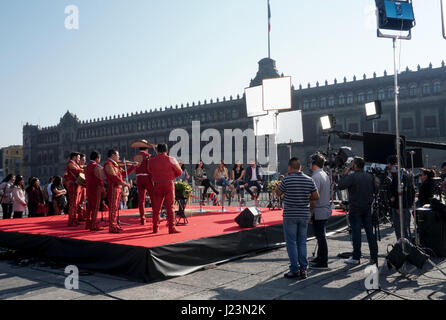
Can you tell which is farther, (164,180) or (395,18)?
(164,180)

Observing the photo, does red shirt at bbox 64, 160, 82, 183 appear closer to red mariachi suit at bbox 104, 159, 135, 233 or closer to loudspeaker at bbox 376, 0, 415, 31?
red mariachi suit at bbox 104, 159, 135, 233

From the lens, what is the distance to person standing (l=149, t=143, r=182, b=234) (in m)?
6.80

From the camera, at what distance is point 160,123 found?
Answer: 6800cm

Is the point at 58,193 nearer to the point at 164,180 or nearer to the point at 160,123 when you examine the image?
the point at 164,180

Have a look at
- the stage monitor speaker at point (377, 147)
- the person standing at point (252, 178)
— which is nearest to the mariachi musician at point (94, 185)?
the stage monitor speaker at point (377, 147)

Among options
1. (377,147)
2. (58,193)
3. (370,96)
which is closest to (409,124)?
(370,96)

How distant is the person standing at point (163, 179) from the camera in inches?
268

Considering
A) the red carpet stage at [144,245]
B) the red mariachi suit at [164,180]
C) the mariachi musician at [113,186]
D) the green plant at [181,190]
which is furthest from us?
the green plant at [181,190]

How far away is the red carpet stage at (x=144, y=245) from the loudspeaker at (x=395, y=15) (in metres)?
4.26

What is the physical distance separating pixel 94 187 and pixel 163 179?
5.91 feet

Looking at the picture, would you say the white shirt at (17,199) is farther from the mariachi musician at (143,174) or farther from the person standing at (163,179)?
the person standing at (163,179)

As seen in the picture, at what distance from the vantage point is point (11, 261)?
23.1ft

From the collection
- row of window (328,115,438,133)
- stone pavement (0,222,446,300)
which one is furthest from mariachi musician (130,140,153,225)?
row of window (328,115,438,133)

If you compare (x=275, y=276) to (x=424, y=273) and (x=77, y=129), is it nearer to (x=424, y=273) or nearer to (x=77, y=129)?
(x=424, y=273)
